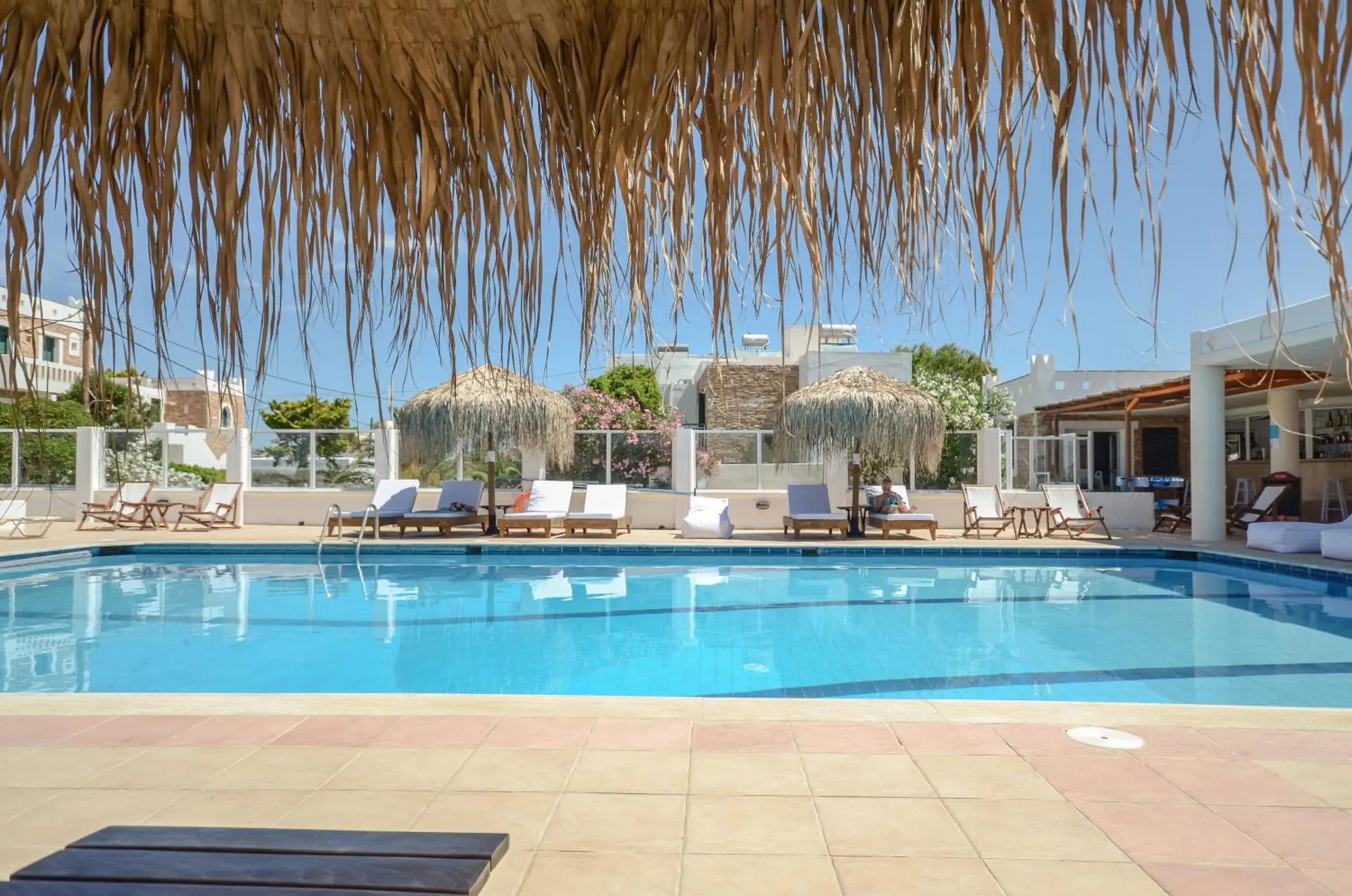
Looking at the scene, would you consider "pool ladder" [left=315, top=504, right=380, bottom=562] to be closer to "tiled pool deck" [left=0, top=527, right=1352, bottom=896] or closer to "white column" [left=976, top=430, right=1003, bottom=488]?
"tiled pool deck" [left=0, top=527, right=1352, bottom=896]

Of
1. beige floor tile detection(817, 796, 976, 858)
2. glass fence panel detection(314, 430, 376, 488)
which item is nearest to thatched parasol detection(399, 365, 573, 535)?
glass fence panel detection(314, 430, 376, 488)

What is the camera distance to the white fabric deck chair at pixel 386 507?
13.8 meters

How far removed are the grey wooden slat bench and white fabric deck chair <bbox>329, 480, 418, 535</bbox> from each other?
12.3 metres

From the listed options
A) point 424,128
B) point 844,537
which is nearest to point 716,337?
point 424,128

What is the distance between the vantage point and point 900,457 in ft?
47.8

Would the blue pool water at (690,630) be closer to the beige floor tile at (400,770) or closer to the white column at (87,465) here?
the beige floor tile at (400,770)

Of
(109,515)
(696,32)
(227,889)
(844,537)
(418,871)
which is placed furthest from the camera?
(109,515)

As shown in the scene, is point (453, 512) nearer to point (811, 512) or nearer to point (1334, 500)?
point (811, 512)

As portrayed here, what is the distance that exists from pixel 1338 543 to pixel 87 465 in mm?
17756

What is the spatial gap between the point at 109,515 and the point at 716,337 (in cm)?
1602

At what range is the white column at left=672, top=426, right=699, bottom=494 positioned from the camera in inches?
613

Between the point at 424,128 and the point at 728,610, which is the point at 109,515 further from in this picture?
the point at 424,128

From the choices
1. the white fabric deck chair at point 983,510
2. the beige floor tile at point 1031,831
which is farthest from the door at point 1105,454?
the beige floor tile at point 1031,831

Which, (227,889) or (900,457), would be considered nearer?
(227,889)
